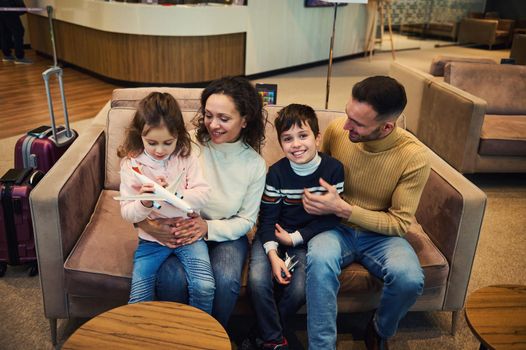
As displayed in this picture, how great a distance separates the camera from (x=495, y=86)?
3.85m

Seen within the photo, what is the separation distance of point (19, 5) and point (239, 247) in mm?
6387

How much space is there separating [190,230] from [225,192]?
21 cm

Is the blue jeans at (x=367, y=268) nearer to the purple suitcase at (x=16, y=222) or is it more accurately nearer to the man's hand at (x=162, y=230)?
the man's hand at (x=162, y=230)

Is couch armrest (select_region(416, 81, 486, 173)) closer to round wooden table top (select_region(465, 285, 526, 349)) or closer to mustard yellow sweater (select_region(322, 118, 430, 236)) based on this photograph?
mustard yellow sweater (select_region(322, 118, 430, 236))

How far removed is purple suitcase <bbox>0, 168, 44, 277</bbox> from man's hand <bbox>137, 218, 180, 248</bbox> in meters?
0.85

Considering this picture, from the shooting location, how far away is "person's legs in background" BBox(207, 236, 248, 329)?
64.3 inches

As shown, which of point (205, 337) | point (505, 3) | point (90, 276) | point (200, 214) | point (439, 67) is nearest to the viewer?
point (205, 337)

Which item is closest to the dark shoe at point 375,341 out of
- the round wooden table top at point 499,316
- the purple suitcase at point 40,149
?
the round wooden table top at point 499,316

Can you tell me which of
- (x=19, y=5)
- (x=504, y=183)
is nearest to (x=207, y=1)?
(x=19, y=5)

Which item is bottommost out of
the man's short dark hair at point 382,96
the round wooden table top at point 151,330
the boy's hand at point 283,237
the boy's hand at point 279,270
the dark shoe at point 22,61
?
the dark shoe at point 22,61

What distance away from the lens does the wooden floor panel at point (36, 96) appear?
457cm

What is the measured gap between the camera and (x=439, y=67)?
4211 mm

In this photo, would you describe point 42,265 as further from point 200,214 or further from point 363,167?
point 363,167

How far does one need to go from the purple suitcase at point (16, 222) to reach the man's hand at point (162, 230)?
33.5 inches
